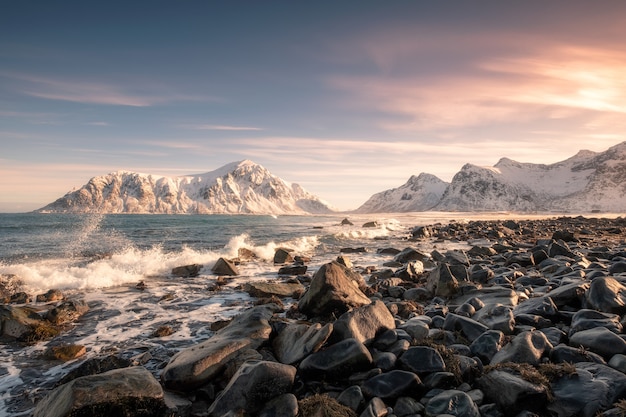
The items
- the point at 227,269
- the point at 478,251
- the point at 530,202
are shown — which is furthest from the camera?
the point at 530,202

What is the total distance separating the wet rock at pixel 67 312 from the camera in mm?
10383

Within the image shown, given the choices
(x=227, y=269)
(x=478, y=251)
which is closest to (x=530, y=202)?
(x=478, y=251)

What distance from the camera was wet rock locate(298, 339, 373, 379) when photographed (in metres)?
5.71

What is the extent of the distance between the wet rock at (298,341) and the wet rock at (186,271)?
12181 mm

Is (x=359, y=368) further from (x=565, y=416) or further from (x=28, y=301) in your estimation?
(x=28, y=301)

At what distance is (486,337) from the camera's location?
21.3 feet

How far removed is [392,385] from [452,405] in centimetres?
88

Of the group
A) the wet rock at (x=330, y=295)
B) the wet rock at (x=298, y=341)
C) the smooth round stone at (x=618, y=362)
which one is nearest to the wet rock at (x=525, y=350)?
the smooth round stone at (x=618, y=362)

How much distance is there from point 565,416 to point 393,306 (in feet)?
17.7

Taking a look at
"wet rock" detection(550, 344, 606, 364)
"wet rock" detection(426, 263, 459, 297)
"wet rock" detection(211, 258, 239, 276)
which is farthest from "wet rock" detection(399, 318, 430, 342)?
"wet rock" detection(211, 258, 239, 276)

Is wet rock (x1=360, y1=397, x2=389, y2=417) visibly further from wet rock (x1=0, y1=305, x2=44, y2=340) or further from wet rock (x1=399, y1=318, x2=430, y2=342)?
wet rock (x1=0, y1=305, x2=44, y2=340)

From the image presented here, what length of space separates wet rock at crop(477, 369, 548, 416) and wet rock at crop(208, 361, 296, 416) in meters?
3.00

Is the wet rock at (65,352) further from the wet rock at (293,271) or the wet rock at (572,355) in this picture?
the wet rock at (293,271)

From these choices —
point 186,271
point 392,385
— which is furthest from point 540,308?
point 186,271
